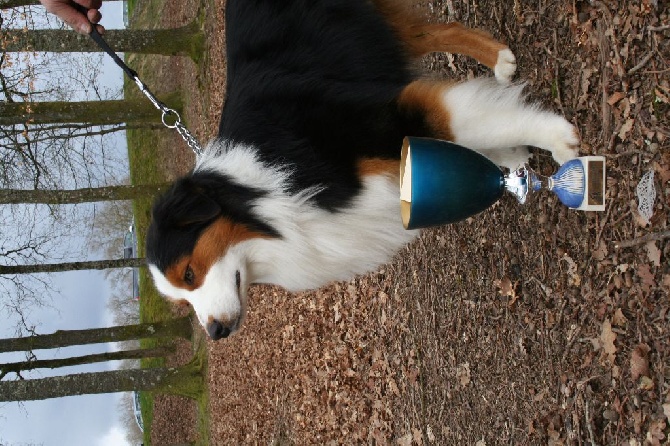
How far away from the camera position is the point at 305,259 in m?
3.25

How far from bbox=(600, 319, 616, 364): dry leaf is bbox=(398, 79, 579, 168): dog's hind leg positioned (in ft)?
2.73

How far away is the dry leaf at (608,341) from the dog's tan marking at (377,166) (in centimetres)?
125

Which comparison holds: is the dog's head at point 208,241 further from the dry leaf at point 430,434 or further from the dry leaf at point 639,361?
the dry leaf at point 430,434

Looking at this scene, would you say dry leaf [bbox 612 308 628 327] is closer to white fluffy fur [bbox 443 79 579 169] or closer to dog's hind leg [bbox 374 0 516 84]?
white fluffy fur [bbox 443 79 579 169]

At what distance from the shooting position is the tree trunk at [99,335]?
9688mm

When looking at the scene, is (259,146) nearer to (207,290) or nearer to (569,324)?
(207,290)

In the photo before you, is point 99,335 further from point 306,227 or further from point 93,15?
point 306,227

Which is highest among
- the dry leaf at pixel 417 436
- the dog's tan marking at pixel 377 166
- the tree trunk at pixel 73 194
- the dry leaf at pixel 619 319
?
the dog's tan marking at pixel 377 166

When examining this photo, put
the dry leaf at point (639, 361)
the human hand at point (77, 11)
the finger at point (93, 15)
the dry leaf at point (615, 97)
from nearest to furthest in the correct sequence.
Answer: the dry leaf at point (639, 361) → the dry leaf at point (615, 97) → the human hand at point (77, 11) → the finger at point (93, 15)

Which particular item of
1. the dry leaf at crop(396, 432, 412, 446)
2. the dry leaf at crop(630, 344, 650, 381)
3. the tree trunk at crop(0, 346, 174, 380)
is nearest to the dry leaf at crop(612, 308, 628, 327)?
the dry leaf at crop(630, 344, 650, 381)

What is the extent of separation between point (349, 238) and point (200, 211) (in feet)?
2.59

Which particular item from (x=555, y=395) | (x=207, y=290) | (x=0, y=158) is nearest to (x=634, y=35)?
(x=555, y=395)

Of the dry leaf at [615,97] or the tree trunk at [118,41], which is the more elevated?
the dry leaf at [615,97]

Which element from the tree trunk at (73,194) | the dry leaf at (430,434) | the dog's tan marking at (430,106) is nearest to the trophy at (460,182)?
the dog's tan marking at (430,106)
